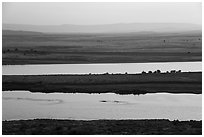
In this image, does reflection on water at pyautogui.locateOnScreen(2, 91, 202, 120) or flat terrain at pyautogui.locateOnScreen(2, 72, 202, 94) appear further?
flat terrain at pyautogui.locateOnScreen(2, 72, 202, 94)

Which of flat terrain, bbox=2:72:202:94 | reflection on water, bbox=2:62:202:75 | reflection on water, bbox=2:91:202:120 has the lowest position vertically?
reflection on water, bbox=2:91:202:120

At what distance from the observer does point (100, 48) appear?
3.18 meters

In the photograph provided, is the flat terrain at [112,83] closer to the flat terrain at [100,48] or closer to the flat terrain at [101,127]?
the flat terrain at [100,48]

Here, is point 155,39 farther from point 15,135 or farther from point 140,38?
point 15,135

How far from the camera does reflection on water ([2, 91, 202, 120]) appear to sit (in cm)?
299

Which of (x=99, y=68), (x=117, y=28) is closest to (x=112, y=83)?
(x=99, y=68)


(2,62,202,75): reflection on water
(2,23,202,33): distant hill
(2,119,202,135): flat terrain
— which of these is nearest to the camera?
(2,119,202,135): flat terrain

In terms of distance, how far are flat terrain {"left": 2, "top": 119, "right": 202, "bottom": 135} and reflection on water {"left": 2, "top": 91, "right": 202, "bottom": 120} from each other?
79 millimetres

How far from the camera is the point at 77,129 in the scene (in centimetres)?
277

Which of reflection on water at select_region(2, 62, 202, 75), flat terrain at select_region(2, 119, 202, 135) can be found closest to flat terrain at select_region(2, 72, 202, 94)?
reflection on water at select_region(2, 62, 202, 75)

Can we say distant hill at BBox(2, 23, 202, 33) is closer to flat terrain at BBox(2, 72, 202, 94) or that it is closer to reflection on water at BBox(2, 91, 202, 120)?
flat terrain at BBox(2, 72, 202, 94)

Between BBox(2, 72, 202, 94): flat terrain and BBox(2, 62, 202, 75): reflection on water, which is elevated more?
BBox(2, 62, 202, 75): reflection on water

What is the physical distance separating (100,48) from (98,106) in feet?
1.71

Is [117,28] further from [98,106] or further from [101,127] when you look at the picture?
[101,127]
